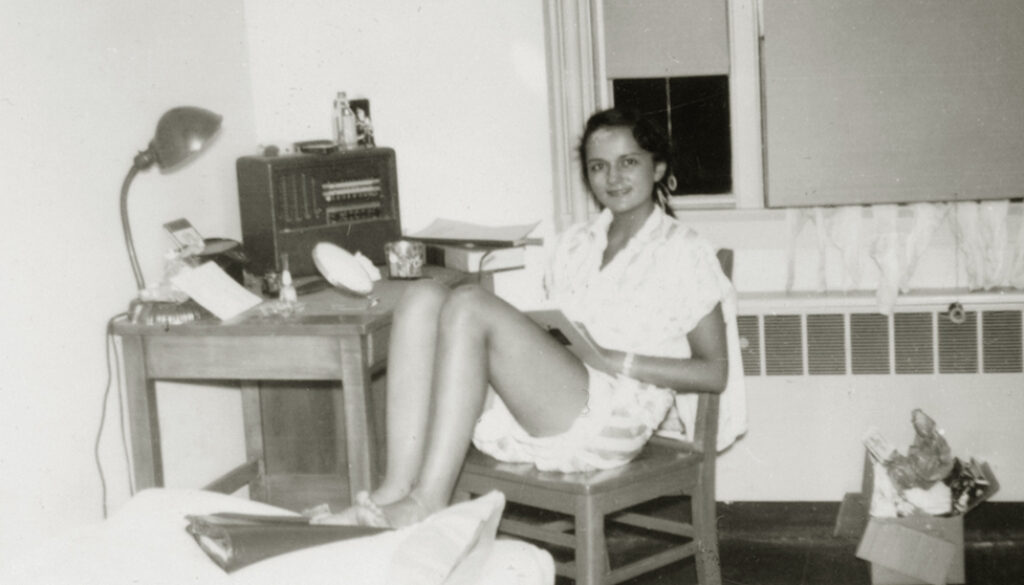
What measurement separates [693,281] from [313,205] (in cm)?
97

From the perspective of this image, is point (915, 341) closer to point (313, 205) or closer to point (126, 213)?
point (313, 205)

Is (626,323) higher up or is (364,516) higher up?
(626,323)

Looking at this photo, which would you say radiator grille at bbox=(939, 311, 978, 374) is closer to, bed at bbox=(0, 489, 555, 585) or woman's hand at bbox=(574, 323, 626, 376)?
woman's hand at bbox=(574, 323, 626, 376)

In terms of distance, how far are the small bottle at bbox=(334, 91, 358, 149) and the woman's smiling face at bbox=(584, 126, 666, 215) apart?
0.75 metres

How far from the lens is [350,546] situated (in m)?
1.46

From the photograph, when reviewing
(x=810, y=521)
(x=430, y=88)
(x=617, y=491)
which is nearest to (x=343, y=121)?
(x=430, y=88)

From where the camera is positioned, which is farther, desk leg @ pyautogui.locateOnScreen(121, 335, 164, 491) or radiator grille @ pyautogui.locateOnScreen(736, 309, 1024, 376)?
radiator grille @ pyautogui.locateOnScreen(736, 309, 1024, 376)

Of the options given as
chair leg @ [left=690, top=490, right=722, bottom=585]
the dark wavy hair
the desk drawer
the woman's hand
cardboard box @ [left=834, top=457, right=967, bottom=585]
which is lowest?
cardboard box @ [left=834, top=457, right=967, bottom=585]

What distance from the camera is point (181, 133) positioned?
95.7 inches

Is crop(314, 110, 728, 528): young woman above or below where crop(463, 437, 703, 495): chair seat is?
above

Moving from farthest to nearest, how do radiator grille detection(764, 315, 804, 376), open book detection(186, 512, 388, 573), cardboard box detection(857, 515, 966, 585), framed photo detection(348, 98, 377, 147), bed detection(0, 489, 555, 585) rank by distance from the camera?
1. framed photo detection(348, 98, 377, 147)
2. radiator grille detection(764, 315, 804, 376)
3. cardboard box detection(857, 515, 966, 585)
4. open book detection(186, 512, 388, 573)
5. bed detection(0, 489, 555, 585)

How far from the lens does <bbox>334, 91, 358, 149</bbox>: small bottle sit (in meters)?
2.95

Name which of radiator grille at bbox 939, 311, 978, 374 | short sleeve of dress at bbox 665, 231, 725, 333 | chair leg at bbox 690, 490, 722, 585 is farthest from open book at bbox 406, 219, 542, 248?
radiator grille at bbox 939, 311, 978, 374

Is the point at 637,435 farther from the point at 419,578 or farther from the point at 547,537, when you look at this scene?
the point at 419,578
